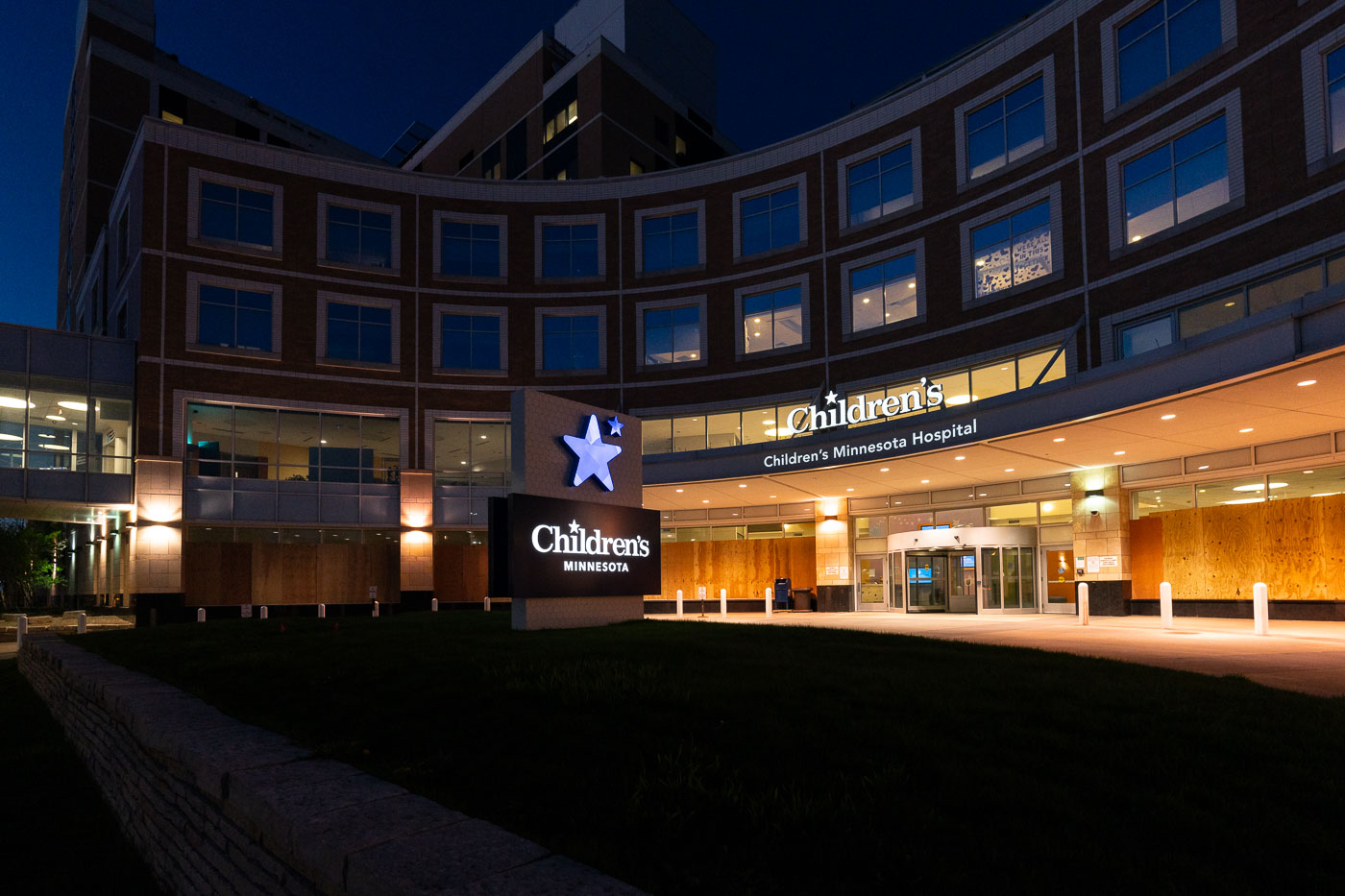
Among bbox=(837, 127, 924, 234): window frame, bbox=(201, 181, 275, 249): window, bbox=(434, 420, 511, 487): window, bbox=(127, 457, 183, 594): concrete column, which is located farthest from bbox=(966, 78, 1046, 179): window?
bbox=(127, 457, 183, 594): concrete column

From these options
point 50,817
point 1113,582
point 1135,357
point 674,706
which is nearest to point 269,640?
point 50,817

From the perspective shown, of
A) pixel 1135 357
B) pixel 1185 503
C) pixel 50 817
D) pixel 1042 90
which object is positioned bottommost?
pixel 50 817

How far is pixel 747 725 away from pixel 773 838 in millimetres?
2400

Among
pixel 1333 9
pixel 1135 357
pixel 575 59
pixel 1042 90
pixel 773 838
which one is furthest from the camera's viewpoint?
pixel 575 59

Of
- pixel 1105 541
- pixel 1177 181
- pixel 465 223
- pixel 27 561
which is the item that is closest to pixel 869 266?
pixel 1177 181

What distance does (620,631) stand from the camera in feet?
54.4

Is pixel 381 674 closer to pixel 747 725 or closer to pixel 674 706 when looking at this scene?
pixel 674 706

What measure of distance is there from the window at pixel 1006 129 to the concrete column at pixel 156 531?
32.7m

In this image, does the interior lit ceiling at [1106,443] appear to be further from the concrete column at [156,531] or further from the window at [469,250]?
the concrete column at [156,531]

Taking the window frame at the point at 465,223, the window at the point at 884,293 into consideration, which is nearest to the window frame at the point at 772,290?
the window at the point at 884,293

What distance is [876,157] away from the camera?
3619 cm

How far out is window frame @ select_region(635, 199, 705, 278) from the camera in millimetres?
40656

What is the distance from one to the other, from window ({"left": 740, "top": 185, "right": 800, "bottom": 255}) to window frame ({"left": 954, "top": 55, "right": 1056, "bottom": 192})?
7.47 meters

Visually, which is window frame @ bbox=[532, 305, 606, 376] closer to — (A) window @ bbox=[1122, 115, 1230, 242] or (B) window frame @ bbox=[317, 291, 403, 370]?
(B) window frame @ bbox=[317, 291, 403, 370]
